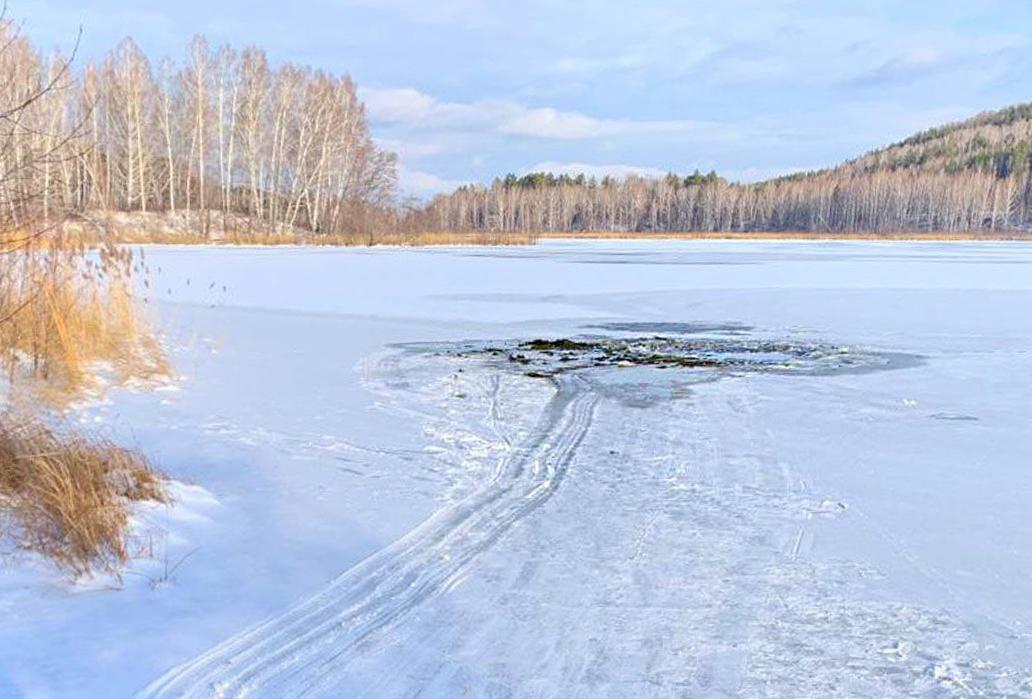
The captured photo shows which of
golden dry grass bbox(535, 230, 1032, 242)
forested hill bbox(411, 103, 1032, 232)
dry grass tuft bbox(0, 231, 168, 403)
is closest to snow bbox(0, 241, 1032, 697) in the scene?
dry grass tuft bbox(0, 231, 168, 403)

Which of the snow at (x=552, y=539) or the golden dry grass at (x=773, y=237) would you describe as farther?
the golden dry grass at (x=773, y=237)

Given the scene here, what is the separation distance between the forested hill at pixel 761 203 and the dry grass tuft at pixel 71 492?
324 feet

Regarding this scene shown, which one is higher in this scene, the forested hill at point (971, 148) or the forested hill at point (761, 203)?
the forested hill at point (971, 148)

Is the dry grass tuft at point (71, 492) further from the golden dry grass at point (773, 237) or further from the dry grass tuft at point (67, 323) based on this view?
the golden dry grass at point (773, 237)

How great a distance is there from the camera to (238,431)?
5.66 metres

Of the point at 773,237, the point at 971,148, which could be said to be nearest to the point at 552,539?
the point at 773,237

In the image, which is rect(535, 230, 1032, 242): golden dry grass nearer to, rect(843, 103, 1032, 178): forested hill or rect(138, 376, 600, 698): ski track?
rect(843, 103, 1032, 178): forested hill

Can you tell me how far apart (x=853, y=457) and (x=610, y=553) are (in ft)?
8.11

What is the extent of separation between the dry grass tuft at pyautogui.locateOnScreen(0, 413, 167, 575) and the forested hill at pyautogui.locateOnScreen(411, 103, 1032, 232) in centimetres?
9882

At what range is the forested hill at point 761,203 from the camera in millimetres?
106000

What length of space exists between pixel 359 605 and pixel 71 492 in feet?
4.43

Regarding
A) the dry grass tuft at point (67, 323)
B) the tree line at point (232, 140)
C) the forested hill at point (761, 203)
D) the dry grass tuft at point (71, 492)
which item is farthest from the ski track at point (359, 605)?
the forested hill at point (761, 203)

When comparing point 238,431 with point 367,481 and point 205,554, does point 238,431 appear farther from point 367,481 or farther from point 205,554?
point 205,554

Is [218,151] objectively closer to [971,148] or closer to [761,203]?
[761,203]
